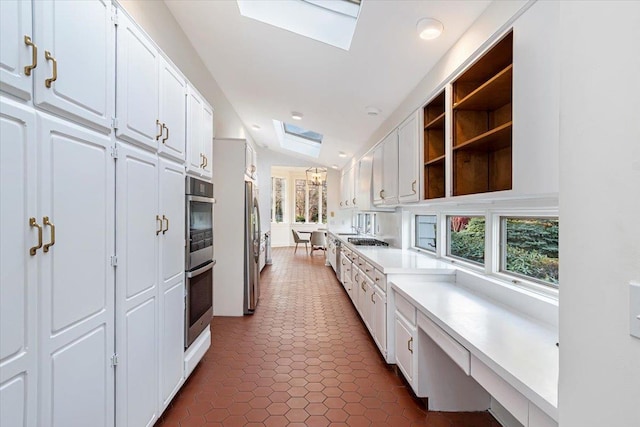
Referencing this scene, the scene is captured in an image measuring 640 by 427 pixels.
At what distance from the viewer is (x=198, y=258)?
2.75m

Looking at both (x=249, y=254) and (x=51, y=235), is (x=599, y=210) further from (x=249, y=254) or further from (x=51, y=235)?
(x=249, y=254)

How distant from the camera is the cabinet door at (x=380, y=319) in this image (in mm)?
2910

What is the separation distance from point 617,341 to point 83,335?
1.72 metres

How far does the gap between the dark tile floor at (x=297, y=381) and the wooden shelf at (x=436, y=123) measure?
2.05 meters

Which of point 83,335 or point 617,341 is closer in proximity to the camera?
point 617,341

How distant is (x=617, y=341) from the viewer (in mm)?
771

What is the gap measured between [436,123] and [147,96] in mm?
1996

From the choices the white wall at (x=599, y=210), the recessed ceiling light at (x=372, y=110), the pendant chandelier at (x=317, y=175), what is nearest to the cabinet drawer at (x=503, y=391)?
the white wall at (x=599, y=210)

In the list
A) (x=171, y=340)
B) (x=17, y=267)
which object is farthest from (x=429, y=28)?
(x=171, y=340)

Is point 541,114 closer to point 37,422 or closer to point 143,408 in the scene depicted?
point 37,422

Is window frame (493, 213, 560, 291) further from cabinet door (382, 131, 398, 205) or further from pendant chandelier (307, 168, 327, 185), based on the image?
pendant chandelier (307, 168, 327, 185)

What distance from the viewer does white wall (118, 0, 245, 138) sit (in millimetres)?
Result: 2588

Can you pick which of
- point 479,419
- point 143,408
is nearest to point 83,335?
point 143,408

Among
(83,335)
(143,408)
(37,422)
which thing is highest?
(83,335)
